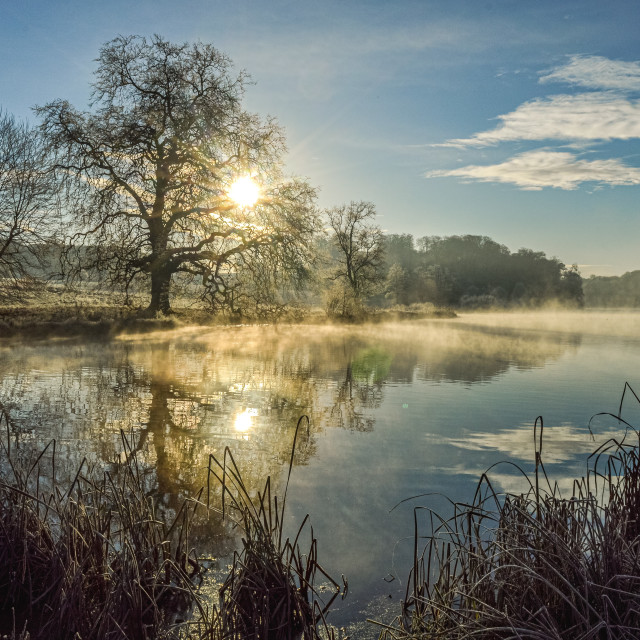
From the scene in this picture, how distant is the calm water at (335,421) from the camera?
5672 millimetres

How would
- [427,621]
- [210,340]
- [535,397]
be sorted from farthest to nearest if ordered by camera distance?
1. [210,340]
2. [535,397]
3. [427,621]

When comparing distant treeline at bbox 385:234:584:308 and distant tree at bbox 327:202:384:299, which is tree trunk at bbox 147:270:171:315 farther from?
distant treeline at bbox 385:234:584:308

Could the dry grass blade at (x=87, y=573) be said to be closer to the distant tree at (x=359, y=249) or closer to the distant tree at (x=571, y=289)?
the distant tree at (x=359, y=249)

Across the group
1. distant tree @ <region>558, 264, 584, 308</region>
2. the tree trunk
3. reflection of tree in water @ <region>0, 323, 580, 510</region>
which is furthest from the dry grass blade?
distant tree @ <region>558, 264, 584, 308</region>

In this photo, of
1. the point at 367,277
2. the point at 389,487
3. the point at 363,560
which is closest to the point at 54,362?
the point at 389,487

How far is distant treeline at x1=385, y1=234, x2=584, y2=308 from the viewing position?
95.4 metres

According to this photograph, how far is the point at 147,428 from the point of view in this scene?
865cm

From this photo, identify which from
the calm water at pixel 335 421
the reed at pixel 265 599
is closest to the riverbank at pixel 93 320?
the calm water at pixel 335 421

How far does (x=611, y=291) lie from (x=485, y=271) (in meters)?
28.0

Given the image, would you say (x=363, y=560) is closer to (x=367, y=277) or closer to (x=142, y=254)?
(x=142, y=254)

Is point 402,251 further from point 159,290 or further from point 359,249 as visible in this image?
point 159,290

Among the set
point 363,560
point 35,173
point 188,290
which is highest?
point 35,173

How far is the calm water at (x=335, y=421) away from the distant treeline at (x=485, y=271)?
7448 centimetres

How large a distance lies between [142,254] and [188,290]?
7.71 feet
